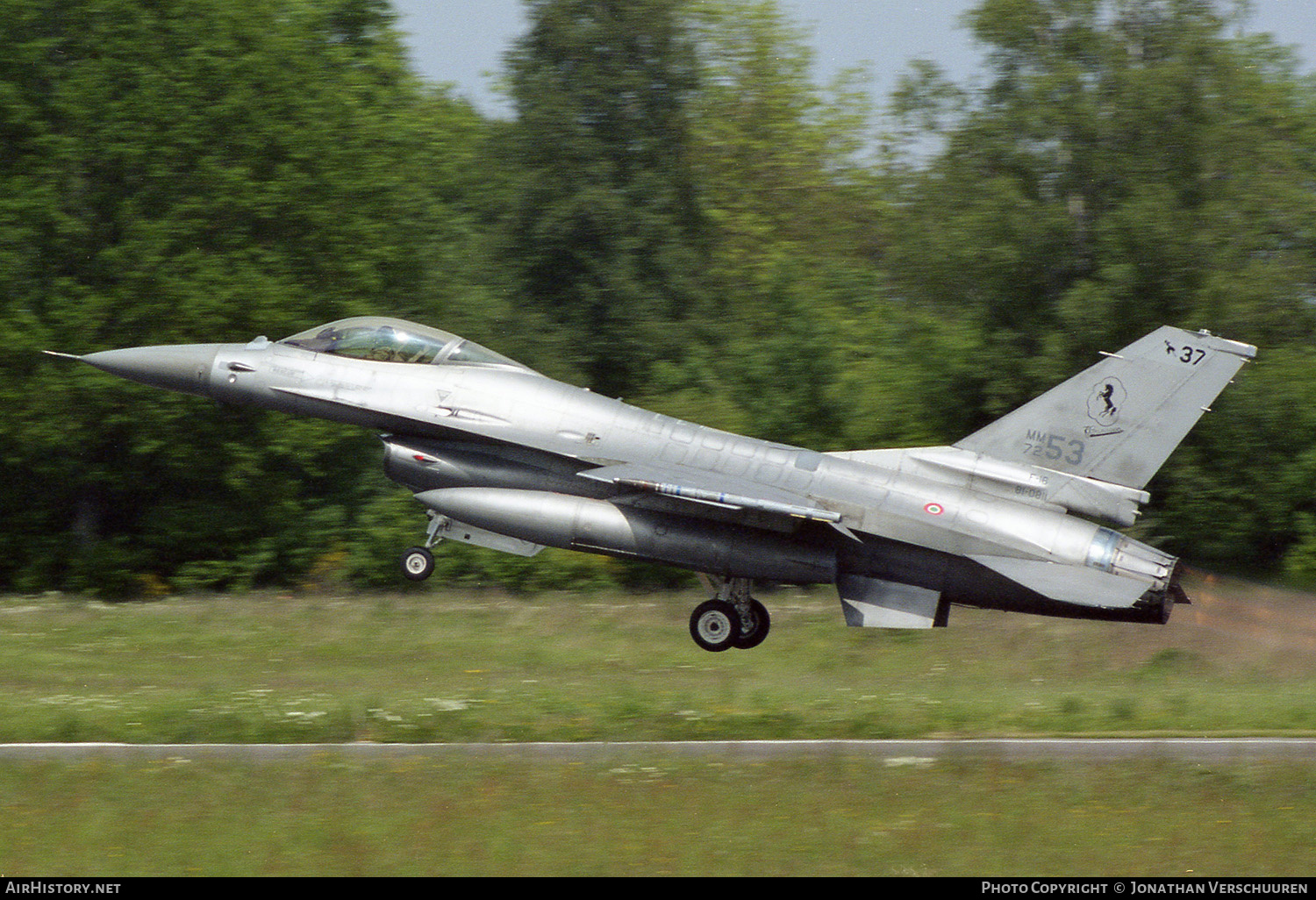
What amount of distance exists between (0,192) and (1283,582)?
2472cm

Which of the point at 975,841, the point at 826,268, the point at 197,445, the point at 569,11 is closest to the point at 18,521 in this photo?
the point at 197,445

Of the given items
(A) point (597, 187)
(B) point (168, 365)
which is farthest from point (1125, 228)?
(B) point (168, 365)

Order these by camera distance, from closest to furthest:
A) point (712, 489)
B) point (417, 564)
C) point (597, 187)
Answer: point (712, 489)
point (417, 564)
point (597, 187)

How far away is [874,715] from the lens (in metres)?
17.6

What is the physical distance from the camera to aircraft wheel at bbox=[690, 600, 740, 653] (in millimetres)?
17531

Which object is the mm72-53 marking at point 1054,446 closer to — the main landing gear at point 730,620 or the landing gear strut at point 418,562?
the main landing gear at point 730,620

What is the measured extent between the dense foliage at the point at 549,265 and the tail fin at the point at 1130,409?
12224 mm

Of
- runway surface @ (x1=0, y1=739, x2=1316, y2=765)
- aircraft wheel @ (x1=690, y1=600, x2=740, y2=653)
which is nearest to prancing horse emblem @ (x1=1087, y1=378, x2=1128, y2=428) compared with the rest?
runway surface @ (x1=0, y1=739, x2=1316, y2=765)

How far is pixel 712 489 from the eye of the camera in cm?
1620

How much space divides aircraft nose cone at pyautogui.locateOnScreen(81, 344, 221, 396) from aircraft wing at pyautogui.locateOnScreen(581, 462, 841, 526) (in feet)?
17.0

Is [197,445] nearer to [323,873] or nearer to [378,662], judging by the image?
[378,662]

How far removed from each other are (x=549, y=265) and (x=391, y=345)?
18687mm

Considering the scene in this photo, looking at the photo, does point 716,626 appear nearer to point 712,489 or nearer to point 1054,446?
point 712,489

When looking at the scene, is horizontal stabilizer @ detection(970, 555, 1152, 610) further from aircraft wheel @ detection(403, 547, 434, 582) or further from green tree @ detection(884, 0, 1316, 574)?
green tree @ detection(884, 0, 1316, 574)
